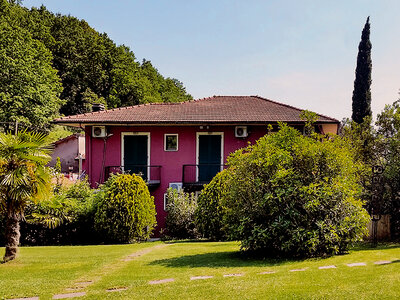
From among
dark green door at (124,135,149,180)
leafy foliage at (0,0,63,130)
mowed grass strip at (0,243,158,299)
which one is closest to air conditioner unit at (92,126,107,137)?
dark green door at (124,135,149,180)

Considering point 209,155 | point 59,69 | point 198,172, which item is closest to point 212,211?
point 198,172

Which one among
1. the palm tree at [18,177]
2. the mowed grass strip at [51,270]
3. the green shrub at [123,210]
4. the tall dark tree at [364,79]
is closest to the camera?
the mowed grass strip at [51,270]

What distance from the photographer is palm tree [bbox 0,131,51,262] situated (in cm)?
823

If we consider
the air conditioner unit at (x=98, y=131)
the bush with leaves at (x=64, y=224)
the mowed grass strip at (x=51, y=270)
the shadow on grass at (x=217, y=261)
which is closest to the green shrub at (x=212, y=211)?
the mowed grass strip at (x=51, y=270)

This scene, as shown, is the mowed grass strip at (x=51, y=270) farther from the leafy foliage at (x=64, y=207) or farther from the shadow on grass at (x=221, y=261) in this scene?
the leafy foliage at (x=64, y=207)

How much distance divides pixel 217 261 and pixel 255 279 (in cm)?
209

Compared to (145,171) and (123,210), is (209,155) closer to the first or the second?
(145,171)

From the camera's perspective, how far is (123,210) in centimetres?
1296

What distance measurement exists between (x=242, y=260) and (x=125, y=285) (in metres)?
3.13

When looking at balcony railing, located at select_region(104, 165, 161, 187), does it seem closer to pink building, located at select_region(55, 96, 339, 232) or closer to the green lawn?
pink building, located at select_region(55, 96, 339, 232)

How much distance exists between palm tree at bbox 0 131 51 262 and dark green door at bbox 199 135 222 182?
34.8 ft

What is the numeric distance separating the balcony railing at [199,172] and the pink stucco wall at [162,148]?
0.86ft

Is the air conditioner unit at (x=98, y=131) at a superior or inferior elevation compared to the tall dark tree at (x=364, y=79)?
inferior

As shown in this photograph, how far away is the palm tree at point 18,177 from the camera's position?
823 centimetres
